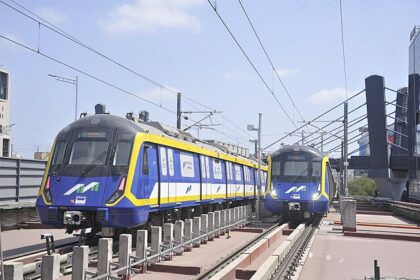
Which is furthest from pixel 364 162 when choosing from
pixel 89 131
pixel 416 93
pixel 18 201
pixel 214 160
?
pixel 89 131

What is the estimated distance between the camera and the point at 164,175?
14531 mm

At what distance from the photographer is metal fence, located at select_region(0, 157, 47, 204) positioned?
18328 mm

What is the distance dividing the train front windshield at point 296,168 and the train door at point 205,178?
4.03 metres

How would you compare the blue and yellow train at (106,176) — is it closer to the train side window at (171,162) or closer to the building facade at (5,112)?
the train side window at (171,162)

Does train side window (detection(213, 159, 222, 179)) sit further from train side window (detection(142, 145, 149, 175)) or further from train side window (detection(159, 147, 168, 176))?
train side window (detection(142, 145, 149, 175))

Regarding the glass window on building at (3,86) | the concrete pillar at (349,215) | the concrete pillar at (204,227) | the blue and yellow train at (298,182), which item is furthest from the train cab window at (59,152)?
the glass window on building at (3,86)

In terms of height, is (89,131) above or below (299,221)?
above

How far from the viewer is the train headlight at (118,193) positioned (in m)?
12.2

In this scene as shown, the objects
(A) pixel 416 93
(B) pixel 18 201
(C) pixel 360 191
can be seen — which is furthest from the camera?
(C) pixel 360 191

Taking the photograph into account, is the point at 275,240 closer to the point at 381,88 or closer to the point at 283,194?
the point at 283,194

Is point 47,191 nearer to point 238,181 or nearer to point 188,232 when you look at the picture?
point 188,232

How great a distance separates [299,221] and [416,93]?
38.2 m

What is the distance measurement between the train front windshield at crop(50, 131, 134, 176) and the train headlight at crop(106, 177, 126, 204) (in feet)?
0.94

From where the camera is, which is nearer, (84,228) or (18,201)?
(84,228)
